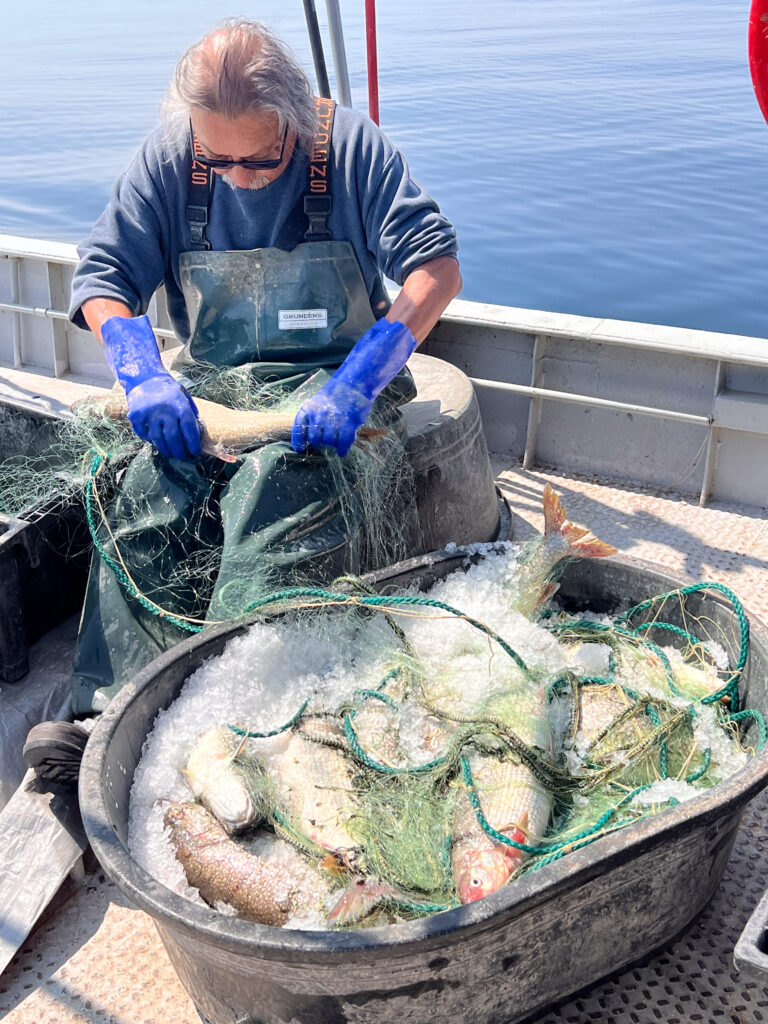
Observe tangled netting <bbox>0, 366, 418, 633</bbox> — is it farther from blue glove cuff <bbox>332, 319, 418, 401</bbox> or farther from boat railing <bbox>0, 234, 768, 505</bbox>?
boat railing <bbox>0, 234, 768, 505</bbox>

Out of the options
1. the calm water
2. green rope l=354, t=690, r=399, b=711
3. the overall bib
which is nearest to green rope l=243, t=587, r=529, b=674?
the overall bib

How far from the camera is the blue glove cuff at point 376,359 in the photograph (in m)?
2.99

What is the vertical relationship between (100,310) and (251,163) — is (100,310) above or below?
below

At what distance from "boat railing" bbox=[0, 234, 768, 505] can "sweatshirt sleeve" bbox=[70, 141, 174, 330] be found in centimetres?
180

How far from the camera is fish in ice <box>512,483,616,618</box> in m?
2.95

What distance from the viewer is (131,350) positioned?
10.3 ft

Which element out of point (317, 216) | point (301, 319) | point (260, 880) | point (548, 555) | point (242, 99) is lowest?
point (260, 880)

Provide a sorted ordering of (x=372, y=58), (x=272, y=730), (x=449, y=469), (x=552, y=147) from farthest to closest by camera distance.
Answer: (x=552, y=147)
(x=372, y=58)
(x=449, y=469)
(x=272, y=730)

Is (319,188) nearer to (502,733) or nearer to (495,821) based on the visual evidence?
(502,733)

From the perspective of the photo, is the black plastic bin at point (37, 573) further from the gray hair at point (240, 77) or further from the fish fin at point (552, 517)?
the fish fin at point (552, 517)

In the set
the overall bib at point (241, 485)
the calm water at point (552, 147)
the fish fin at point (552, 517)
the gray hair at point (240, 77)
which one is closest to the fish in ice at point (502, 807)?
the fish fin at point (552, 517)

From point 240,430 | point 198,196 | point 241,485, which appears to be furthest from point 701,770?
point 198,196

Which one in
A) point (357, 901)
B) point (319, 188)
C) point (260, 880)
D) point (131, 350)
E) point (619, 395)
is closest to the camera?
point (357, 901)

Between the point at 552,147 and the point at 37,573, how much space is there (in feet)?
60.0
